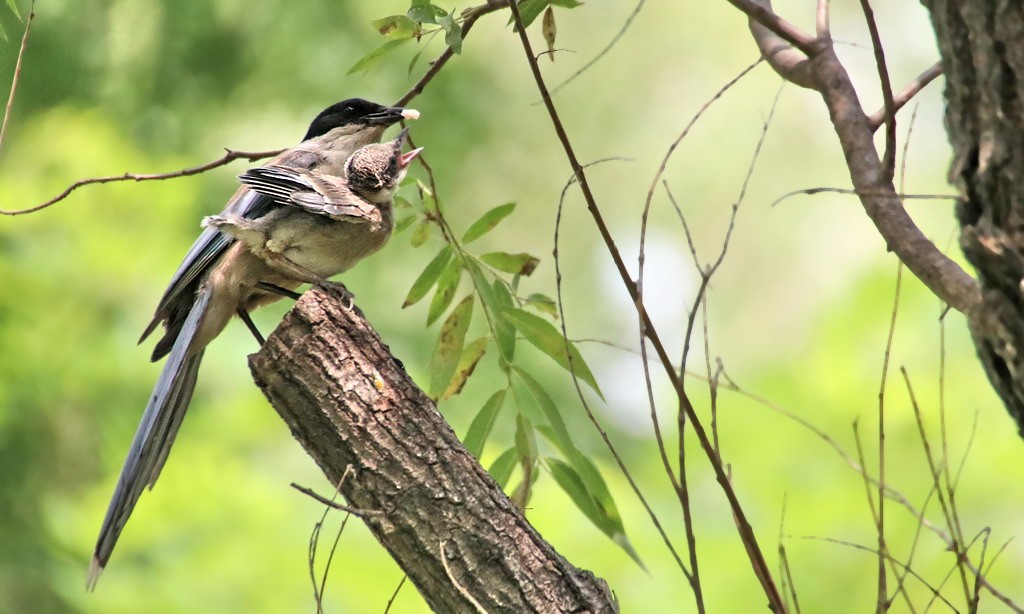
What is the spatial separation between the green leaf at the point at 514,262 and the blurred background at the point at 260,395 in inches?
19.7

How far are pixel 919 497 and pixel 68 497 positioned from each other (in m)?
4.00

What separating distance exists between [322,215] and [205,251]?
1.60 ft

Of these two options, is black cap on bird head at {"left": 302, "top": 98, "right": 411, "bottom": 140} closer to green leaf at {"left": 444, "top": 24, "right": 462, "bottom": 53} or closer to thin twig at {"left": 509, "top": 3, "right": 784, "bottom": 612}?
green leaf at {"left": 444, "top": 24, "right": 462, "bottom": 53}

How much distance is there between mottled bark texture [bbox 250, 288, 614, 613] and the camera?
2.00m

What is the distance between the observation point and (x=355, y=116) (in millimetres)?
3492

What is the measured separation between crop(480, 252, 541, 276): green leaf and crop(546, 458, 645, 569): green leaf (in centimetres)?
49

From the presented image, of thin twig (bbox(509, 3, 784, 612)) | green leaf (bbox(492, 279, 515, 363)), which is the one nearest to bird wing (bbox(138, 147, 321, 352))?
green leaf (bbox(492, 279, 515, 363))

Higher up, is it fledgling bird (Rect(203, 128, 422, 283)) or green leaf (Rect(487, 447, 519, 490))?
fledgling bird (Rect(203, 128, 422, 283))

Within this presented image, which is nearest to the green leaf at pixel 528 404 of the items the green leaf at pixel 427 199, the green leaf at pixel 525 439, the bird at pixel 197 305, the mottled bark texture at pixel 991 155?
the green leaf at pixel 525 439

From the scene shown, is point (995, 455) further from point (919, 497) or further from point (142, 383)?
point (142, 383)

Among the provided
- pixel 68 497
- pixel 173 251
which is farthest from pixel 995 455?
pixel 68 497

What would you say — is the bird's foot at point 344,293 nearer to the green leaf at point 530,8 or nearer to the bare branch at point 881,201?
the green leaf at point 530,8

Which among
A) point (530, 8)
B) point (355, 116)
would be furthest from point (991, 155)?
point (355, 116)

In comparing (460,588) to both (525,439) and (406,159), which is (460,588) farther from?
(406,159)
